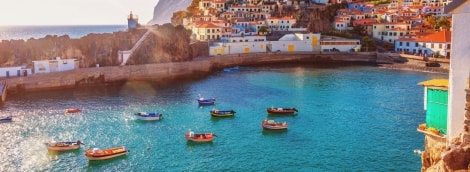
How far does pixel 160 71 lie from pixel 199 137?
124 feet

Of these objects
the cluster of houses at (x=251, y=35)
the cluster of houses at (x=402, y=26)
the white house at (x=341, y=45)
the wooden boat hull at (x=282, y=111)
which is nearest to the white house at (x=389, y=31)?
the cluster of houses at (x=402, y=26)

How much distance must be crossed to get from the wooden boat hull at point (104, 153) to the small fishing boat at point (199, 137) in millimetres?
5311

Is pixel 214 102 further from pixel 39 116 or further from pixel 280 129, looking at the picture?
pixel 39 116

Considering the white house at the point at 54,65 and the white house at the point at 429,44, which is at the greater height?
the white house at the point at 429,44

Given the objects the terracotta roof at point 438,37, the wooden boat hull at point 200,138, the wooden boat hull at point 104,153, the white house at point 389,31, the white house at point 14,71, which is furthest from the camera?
the white house at point 389,31

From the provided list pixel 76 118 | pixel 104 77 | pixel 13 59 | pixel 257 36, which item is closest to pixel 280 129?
pixel 76 118

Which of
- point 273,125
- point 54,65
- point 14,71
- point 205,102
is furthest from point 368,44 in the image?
point 14,71

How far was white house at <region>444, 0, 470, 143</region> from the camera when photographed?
43.8ft

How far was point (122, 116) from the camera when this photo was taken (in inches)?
1695

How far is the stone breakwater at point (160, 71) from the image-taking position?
59.2 m

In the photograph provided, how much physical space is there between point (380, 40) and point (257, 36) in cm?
2616

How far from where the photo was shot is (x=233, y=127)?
38875 millimetres

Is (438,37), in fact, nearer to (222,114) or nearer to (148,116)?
(222,114)

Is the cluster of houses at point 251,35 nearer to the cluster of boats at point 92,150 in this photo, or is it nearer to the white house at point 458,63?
the cluster of boats at point 92,150
